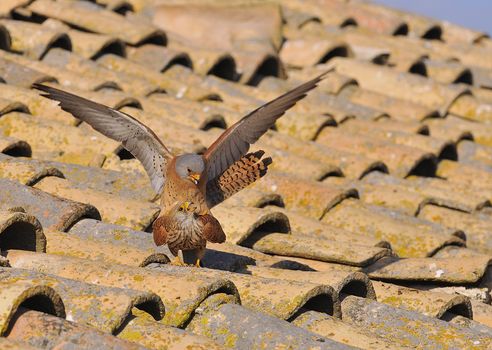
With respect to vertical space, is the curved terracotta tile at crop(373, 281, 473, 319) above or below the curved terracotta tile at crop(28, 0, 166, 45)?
below

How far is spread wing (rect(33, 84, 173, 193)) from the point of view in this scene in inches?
200

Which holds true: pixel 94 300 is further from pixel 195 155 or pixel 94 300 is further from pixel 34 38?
pixel 34 38

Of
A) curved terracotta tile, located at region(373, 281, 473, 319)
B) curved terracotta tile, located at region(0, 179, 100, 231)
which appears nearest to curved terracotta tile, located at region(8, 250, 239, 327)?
curved terracotta tile, located at region(0, 179, 100, 231)

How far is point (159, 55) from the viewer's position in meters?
7.14

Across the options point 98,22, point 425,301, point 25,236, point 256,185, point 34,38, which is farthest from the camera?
point 98,22

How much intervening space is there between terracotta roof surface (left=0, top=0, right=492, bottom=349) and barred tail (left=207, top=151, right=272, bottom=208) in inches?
2.7

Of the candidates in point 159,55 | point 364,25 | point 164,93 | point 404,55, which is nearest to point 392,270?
point 164,93

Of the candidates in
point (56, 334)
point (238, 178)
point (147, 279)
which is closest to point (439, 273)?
point (238, 178)

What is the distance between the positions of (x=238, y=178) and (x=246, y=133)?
0.66ft

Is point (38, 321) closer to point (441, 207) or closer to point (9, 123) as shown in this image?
point (9, 123)

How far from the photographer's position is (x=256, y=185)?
5652mm

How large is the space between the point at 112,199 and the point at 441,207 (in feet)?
6.13

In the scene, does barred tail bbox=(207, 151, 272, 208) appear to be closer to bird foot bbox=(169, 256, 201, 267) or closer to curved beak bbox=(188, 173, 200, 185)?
curved beak bbox=(188, 173, 200, 185)

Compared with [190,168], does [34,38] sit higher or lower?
higher
